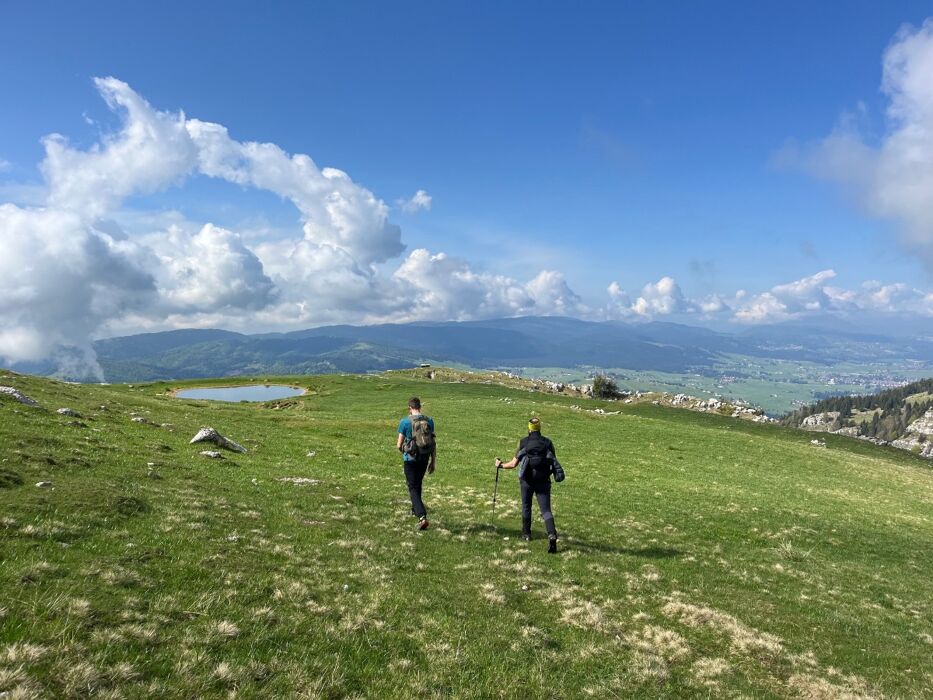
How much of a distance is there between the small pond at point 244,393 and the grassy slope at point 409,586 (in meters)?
68.6

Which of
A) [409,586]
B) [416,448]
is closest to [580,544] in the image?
[416,448]

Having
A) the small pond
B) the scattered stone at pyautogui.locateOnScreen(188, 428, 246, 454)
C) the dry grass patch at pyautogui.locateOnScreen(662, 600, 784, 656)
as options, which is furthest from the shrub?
the dry grass patch at pyautogui.locateOnScreen(662, 600, 784, 656)

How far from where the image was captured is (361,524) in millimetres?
19547

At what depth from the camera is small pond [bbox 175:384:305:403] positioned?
9899 centimetres

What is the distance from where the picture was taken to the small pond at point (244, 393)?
99.0 metres

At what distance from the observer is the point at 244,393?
109938 mm

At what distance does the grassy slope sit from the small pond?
6865 centimetres

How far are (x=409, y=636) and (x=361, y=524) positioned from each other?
30.8 feet

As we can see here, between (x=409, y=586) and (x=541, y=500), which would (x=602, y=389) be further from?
(x=409, y=586)

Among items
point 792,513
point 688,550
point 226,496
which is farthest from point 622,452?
point 226,496

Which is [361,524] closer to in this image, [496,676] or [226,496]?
[226,496]

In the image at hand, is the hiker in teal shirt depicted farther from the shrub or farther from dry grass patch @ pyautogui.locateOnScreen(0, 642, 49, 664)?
the shrub

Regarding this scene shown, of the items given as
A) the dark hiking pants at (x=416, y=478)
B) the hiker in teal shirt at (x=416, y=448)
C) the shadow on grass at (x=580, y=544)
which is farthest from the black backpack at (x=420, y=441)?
the shadow on grass at (x=580, y=544)

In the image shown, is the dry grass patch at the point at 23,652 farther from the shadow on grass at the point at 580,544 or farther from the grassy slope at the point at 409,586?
the shadow on grass at the point at 580,544
